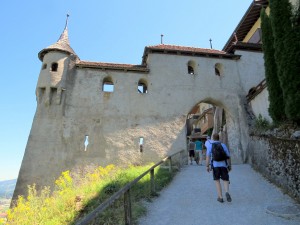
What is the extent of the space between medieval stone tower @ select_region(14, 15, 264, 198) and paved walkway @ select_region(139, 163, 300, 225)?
7636 mm

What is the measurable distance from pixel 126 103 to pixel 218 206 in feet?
39.1

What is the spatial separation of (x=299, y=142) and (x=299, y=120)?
2.33 meters

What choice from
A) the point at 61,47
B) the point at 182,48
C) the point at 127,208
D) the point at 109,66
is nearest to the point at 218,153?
the point at 127,208

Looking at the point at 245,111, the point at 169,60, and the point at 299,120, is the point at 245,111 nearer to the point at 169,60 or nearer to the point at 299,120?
the point at 169,60

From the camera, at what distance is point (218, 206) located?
6.27 meters

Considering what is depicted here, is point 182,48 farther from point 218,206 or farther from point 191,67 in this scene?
point 218,206

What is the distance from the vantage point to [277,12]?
10.4 meters

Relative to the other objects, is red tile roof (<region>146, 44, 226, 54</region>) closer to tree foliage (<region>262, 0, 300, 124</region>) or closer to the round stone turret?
the round stone turret

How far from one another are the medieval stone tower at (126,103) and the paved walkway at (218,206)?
25.1ft

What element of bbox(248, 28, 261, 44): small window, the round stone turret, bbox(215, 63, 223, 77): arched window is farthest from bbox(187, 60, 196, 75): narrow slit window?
the round stone turret

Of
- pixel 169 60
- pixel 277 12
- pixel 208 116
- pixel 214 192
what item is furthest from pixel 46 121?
pixel 208 116

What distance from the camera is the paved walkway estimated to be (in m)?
5.33

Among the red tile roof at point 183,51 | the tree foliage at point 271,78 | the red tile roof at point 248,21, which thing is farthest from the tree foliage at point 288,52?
the red tile roof at point 248,21

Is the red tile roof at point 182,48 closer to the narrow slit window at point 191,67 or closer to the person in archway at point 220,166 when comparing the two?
the narrow slit window at point 191,67
